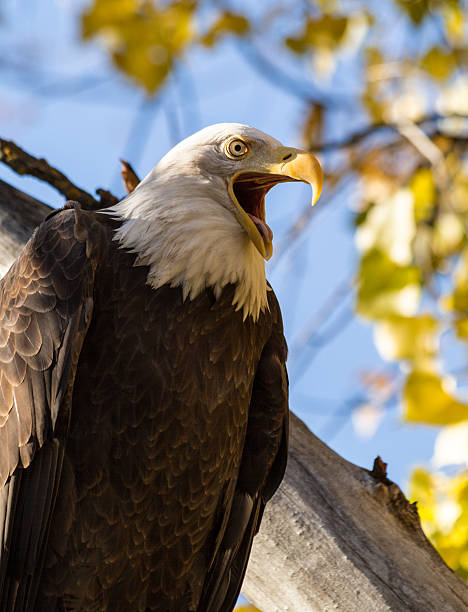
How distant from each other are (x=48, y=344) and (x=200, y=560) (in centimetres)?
100

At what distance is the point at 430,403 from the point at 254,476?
69 centimetres

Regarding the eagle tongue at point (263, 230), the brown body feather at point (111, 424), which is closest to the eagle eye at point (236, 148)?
the eagle tongue at point (263, 230)

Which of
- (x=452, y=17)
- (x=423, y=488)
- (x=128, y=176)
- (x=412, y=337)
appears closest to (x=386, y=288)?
(x=412, y=337)

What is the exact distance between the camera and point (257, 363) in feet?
9.84

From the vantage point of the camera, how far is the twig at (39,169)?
11.2 ft

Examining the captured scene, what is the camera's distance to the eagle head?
9.12ft

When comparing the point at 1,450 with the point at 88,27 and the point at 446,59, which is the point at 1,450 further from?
the point at 446,59

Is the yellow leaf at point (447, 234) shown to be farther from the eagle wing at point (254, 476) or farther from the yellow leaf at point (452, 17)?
the eagle wing at point (254, 476)

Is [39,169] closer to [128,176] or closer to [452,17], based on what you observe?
[128,176]

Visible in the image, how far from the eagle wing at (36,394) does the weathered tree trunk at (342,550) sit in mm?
793

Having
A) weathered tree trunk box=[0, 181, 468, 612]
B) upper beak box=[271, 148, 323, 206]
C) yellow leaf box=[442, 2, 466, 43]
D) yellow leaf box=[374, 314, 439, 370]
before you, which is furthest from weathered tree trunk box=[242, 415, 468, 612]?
yellow leaf box=[442, 2, 466, 43]

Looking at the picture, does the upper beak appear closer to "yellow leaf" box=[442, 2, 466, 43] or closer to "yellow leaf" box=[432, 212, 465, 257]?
"yellow leaf" box=[432, 212, 465, 257]

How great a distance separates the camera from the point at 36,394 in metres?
2.58

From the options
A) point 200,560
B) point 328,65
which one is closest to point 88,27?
point 328,65
